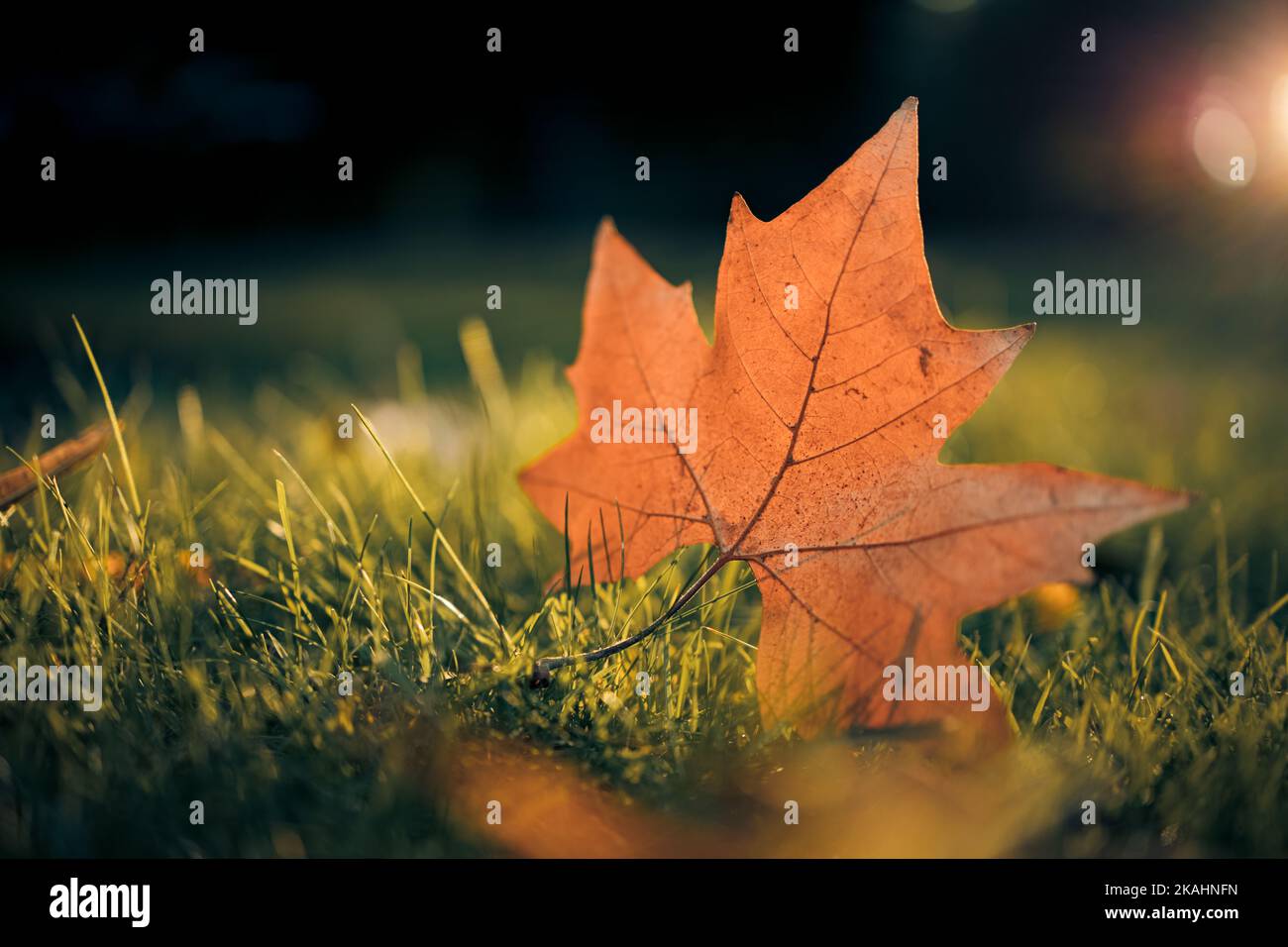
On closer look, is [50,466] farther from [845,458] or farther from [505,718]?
[845,458]

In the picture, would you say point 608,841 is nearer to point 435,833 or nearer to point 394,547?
point 435,833

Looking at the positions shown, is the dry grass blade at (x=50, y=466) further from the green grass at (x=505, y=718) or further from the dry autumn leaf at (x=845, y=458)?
the dry autumn leaf at (x=845, y=458)

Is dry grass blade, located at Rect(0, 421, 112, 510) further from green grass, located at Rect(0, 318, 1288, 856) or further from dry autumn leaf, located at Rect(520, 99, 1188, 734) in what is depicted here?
dry autumn leaf, located at Rect(520, 99, 1188, 734)

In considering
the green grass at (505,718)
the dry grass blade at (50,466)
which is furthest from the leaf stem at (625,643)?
the dry grass blade at (50,466)

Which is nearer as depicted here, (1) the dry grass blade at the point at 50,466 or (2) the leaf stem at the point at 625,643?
(2) the leaf stem at the point at 625,643

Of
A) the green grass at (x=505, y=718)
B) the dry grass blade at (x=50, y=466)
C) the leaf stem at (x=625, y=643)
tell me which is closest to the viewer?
the green grass at (x=505, y=718)

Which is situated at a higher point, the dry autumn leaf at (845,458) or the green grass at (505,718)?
the dry autumn leaf at (845,458)

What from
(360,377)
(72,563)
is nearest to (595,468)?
(72,563)
